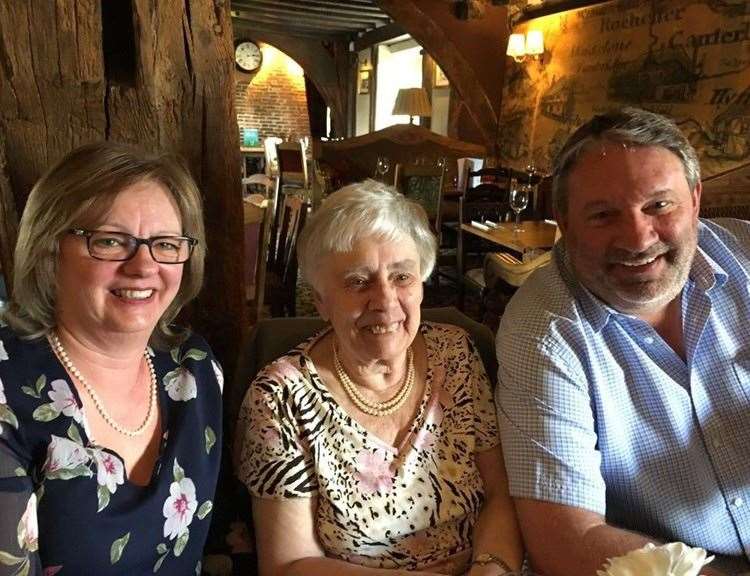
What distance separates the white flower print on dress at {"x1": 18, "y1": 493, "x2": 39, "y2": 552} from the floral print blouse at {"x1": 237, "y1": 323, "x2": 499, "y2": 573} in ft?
1.33

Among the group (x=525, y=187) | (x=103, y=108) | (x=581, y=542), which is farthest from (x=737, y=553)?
(x=525, y=187)

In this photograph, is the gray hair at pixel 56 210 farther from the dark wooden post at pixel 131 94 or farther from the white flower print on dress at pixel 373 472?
the white flower print on dress at pixel 373 472

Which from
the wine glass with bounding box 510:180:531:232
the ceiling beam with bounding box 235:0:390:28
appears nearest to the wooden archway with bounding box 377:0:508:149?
the ceiling beam with bounding box 235:0:390:28

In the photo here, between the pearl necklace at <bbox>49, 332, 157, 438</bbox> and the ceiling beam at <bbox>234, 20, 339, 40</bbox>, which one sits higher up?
the ceiling beam at <bbox>234, 20, 339, 40</bbox>

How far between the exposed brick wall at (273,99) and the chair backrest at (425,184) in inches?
348

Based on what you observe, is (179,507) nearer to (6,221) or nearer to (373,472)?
(373,472)

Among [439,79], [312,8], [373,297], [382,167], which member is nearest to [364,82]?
[312,8]

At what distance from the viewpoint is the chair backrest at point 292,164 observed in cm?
654

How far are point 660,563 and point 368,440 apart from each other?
30.2 inches

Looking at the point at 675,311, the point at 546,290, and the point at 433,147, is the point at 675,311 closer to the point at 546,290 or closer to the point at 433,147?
the point at 546,290

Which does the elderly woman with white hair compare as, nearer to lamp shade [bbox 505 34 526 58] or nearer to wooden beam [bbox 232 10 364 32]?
lamp shade [bbox 505 34 526 58]

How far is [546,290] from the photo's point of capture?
1.52 metres

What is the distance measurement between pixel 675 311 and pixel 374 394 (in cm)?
77

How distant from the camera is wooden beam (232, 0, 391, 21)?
9.77 metres
